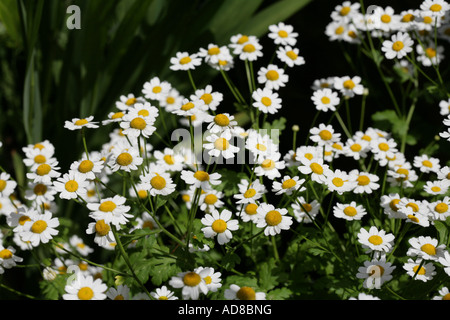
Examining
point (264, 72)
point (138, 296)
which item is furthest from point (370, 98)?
point (138, 296)

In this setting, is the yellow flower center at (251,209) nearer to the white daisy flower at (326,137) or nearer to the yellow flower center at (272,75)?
the white daisy flower at (326,137)

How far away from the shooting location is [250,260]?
4.29 feet

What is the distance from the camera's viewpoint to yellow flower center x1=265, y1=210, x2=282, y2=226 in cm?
105

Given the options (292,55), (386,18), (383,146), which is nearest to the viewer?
(383,146)

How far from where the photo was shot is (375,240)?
106 cm

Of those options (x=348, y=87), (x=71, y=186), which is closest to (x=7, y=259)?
(x=71, y=186)

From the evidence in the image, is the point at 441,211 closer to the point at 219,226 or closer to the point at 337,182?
the point at 337,182

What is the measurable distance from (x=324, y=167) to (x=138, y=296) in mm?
544

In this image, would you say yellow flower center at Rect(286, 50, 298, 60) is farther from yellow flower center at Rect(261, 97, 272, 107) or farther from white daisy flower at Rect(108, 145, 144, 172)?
white daisy flower at Rect(108, 145, 144, 172)

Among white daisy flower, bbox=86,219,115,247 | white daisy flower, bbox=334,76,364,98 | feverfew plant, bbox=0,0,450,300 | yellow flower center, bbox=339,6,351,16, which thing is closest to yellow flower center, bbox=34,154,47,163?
feverfew plant, bbox=0,0,450,300

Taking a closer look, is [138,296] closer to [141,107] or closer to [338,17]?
[141,107]

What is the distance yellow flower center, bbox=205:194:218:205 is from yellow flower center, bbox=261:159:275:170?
0.15 metres

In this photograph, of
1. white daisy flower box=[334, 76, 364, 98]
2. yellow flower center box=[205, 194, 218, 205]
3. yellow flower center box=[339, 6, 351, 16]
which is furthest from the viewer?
yellow flower center box=[339, 6, 351, 16]

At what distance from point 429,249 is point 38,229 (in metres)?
0.89
